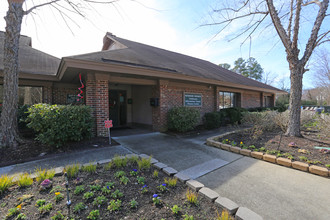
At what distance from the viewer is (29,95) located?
7.85m

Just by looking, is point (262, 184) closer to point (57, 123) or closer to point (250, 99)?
point (57, 123)

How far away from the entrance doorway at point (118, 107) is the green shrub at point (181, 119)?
3.41 m

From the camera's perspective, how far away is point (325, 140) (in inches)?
201

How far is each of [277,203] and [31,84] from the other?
32.1 ft

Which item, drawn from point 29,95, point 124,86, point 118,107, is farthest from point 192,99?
point 29,95

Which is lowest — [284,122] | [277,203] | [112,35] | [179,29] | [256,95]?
[277,203]

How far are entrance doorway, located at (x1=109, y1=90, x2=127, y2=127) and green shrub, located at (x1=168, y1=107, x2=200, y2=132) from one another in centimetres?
341

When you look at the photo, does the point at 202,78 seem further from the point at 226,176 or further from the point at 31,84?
the point at 31,84

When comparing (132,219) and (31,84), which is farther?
(31,84)

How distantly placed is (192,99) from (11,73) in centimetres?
745

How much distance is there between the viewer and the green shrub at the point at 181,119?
22.5 ft

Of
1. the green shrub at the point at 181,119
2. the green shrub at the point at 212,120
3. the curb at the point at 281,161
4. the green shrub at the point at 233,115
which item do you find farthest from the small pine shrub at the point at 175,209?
the green shrub at the point at 233,115

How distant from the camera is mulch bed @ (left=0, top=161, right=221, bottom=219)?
1.98 m

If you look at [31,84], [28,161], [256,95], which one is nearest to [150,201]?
[28,161]
